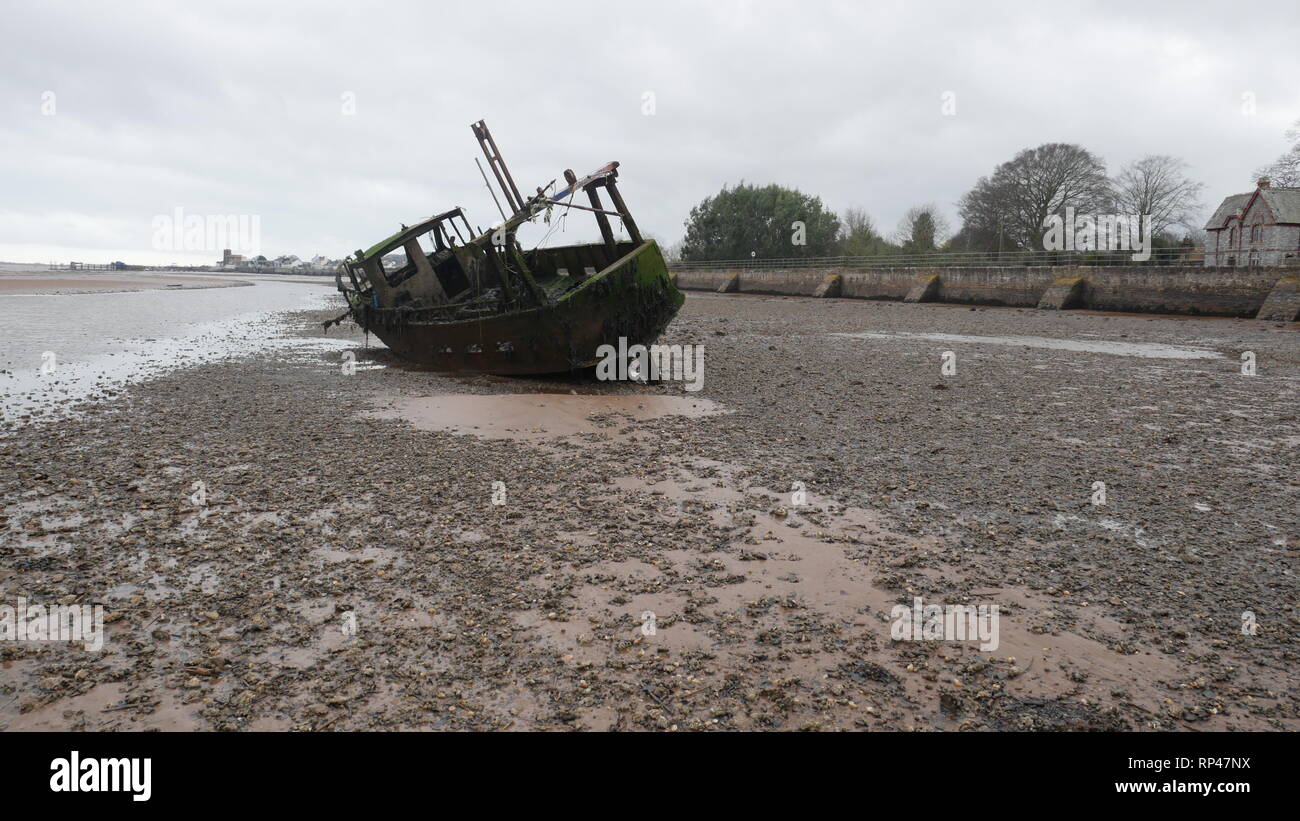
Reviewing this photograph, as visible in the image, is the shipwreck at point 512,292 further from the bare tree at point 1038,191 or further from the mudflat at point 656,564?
the bare tree at point 1038,191

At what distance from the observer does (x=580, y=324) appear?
50.4 feet

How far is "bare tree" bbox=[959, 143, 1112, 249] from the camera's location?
184ft

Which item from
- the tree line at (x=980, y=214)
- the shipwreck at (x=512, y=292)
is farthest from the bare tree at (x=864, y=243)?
the shipwreck at (x=512, y=292)

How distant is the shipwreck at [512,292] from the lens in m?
15.4

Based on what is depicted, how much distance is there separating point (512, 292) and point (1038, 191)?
54.4 metres

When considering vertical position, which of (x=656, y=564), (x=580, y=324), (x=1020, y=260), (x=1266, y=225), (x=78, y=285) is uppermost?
(x=1266, y=225)

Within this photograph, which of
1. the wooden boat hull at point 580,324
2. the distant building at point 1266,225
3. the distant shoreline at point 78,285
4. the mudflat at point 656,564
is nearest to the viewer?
the mudflat at point 656,564

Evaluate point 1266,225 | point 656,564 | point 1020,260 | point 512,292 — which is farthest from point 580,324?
point 1266,225

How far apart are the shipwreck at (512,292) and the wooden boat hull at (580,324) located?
0.02m

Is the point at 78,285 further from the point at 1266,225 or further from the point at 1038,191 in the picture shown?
the point at 1266,225

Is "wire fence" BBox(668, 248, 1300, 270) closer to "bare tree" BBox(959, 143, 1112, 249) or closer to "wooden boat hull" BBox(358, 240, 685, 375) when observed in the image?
"bare tree" BBox(959, 143, 1112, 249)

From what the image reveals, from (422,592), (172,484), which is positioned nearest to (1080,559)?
(422,592)

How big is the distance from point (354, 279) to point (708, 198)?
61.8m

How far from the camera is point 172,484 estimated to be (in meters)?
8.08
